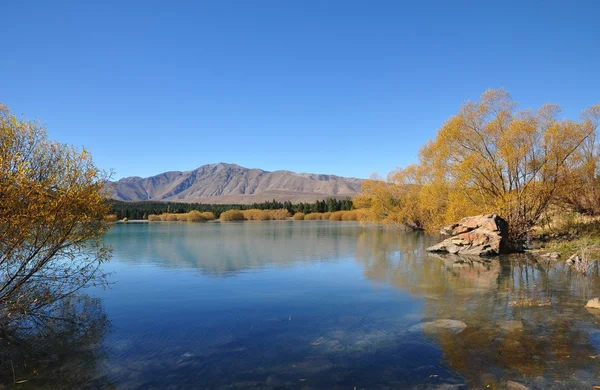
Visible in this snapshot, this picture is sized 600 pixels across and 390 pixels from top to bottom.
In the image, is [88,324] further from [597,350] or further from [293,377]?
[597,350]

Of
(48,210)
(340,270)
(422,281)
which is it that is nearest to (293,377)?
(48,210)

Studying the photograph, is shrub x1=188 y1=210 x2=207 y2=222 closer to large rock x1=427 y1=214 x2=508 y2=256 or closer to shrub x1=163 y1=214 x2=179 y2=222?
shrub x1=163 y1=214 x2=179 y2=222

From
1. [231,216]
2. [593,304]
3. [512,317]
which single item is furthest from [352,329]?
[231,216]

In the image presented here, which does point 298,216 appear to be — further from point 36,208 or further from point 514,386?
point 514,386

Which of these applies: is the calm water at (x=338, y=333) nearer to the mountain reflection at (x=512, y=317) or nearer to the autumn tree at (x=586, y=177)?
the mountain reflection at (x=512, y=317)

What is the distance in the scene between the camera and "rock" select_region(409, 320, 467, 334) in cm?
999

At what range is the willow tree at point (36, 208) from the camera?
353 inches

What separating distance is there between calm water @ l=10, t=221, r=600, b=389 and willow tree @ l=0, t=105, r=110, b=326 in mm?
2223

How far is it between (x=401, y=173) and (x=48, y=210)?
155 ft

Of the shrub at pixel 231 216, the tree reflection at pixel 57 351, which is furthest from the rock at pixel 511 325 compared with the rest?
the shrub at pixel 231 216

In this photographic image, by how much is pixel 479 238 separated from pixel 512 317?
54.2ft

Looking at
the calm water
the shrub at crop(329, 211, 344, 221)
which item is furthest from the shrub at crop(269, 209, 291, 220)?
the calm water

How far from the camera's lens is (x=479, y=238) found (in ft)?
86.5

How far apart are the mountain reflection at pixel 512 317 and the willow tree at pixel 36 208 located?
9.67m
